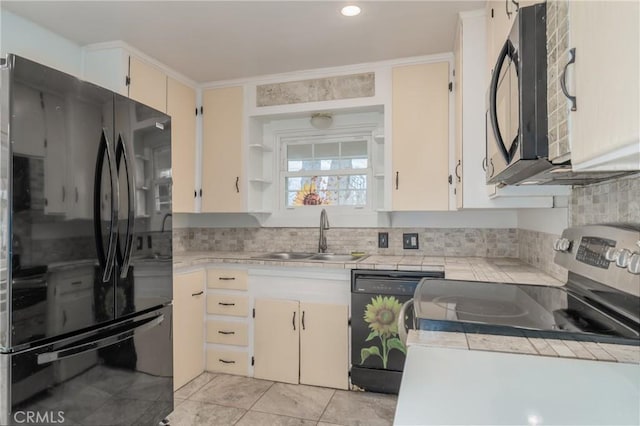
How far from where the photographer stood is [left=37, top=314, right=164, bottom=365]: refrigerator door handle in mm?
1429

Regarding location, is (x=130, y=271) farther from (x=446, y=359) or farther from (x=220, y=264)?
(x=446, y=359)

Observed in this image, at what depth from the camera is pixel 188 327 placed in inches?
103

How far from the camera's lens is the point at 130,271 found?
1.79 meters

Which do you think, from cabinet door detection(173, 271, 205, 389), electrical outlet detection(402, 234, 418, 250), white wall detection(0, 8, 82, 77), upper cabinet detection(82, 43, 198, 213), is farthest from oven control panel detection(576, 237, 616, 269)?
white wall detection(0, 8, 82, 77)

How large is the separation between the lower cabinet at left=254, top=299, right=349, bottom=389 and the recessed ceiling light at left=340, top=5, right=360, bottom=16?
5.62 ft

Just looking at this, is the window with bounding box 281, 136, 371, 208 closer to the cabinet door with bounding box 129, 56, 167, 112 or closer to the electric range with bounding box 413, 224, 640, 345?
the cabinet door with bounding box 129, 56, 167, 112

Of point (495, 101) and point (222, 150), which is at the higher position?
point (222, 150)

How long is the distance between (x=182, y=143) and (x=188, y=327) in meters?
1.33

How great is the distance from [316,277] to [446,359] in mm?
1815

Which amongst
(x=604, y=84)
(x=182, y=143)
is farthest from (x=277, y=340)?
(x=604, y=84)

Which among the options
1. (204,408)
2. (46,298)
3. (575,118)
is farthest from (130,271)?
(575,118)

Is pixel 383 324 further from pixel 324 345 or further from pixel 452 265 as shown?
pixel 452 265

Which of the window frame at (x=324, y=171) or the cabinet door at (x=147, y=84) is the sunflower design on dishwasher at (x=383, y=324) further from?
the cabinet door at (x=147, y=84)

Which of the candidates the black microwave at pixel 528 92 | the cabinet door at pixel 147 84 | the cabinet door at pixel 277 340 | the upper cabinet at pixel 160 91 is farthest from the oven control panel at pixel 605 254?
the cabinet door at pixel 147 84
